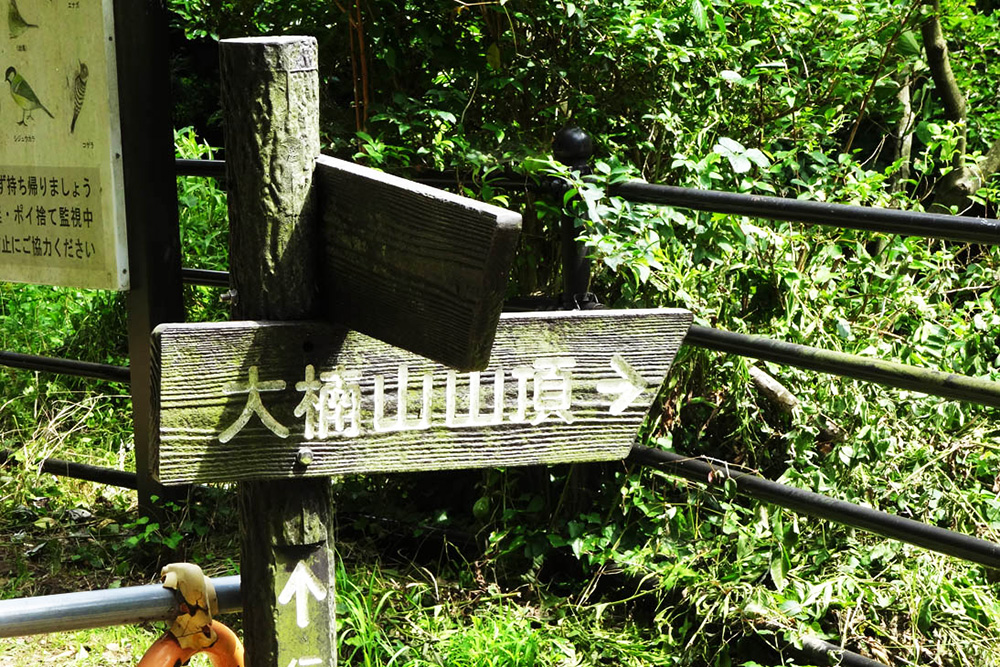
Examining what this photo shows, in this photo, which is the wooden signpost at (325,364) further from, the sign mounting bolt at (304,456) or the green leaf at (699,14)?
the green leaf at (699,14)

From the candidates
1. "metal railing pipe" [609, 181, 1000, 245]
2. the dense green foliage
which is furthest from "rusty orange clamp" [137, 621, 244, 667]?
"metal railing pipe" [609, 181, 1000, 245]

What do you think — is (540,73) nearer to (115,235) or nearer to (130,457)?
(115,235)

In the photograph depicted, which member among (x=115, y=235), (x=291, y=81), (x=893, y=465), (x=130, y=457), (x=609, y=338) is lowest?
→ (x=130, y=457)

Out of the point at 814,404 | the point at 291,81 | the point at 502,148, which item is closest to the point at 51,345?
the point at 502,148

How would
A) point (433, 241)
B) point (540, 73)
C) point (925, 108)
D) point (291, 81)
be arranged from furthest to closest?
1. point (925, 108)
2. point (540, 73)
3. point (291, 81)
4. point (433, 241)

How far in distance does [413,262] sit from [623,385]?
42 centimetres

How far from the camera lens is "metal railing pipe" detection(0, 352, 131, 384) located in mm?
3439

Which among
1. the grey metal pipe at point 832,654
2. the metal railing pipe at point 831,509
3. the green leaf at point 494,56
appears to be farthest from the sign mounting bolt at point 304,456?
the green leaf at point 494,56

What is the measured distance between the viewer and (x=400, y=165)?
3.04 metres

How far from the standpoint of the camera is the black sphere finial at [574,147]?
107 inches

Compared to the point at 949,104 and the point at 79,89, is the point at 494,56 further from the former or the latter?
the point at 949,104

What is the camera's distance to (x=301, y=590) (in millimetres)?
1512

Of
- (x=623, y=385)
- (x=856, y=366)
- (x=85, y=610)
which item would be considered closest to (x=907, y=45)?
(x=856, y=366)

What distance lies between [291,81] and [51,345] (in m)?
3.66
